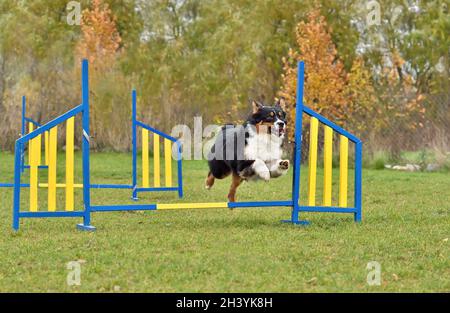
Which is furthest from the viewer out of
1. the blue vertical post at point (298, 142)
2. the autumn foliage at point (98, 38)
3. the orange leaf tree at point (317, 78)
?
the autumn foliage at point (98, 38)

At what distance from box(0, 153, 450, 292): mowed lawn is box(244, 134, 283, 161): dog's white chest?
647mm

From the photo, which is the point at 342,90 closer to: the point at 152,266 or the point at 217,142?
the point at 217,142

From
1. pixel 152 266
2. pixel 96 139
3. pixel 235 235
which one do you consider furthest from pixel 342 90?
pixel 152 266

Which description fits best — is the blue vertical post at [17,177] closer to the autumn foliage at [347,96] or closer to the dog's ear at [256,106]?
the dog's ear at [256,106]

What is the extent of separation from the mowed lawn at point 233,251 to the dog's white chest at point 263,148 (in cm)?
65

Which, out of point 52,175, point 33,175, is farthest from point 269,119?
point 33,175

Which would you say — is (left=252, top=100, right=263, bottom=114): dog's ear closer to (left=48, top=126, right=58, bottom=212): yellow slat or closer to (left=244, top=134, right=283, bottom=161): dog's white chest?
(left=244, top=134, right=283, bottom=161): dog's white chest

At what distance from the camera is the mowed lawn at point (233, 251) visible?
4379 mm

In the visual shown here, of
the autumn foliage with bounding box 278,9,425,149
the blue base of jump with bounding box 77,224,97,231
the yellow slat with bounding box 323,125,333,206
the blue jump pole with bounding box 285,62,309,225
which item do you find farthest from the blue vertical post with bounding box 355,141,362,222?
the autumn foliage with bounding box 278,9,425,149

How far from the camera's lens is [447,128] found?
1648cm

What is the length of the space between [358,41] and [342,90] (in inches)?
198

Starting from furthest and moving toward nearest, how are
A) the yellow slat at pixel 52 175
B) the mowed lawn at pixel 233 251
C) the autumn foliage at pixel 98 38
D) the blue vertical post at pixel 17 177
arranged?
1. the autumn foliage at pixel 98 38
2. the yellow slat at pixel 52 175
3. the blue vertical post at pixel 17 177
4. the mowed lawn at pixel 233 251

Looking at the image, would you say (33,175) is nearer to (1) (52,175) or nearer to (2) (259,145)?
(1) (52,175)

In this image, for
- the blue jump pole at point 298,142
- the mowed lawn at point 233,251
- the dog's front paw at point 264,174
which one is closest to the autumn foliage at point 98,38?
the mowed lawn at point 233,251
